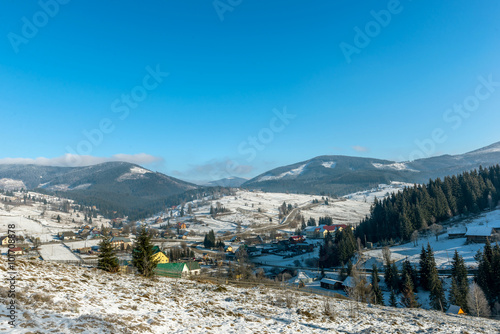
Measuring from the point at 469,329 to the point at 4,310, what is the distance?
77.5ft

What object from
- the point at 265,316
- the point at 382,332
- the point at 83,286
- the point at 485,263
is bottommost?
the point at 485,263

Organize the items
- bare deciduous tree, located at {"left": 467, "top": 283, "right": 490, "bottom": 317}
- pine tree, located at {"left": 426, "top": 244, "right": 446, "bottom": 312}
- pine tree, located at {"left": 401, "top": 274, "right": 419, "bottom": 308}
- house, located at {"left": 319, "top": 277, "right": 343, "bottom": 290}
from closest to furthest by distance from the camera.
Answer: bare deciduous tree, located at {"left": 467, "top": 283, "right": 490, "bottom": 317}
pine tree, located at {"left": 401, "top": 274, "right": 419, "bottom": 308}
pine tree, located at {"left": 426, "top": 244, "right": 446, "bottom": 312}
house, located at {"left": 319, "top": 277, "right": 343, "bottom": 290}

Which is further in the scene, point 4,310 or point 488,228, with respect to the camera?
point 488,228

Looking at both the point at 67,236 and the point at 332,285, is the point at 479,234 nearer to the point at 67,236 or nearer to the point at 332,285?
the point at 332,285

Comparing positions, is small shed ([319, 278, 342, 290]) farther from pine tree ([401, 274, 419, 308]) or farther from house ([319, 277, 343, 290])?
pine tree ([401, 274, 419, 308])

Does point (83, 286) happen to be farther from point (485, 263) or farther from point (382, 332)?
point (485, 263)

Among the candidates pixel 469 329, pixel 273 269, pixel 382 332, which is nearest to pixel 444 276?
pixel 273 269

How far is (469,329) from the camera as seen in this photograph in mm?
16203

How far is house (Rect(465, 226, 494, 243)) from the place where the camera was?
221 ft

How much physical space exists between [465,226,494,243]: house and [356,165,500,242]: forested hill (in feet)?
55.1

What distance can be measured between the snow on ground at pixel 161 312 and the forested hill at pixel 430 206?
8240 centimetres

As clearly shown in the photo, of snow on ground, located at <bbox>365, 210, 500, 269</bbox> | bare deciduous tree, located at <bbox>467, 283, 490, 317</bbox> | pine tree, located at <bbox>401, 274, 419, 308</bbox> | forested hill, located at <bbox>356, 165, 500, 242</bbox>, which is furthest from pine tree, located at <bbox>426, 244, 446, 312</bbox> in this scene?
forested hill, located at <bbox>356, 165, 500, 242</bbox>

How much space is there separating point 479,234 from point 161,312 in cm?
8475

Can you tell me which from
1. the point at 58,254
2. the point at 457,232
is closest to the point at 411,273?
the point at 457,232
